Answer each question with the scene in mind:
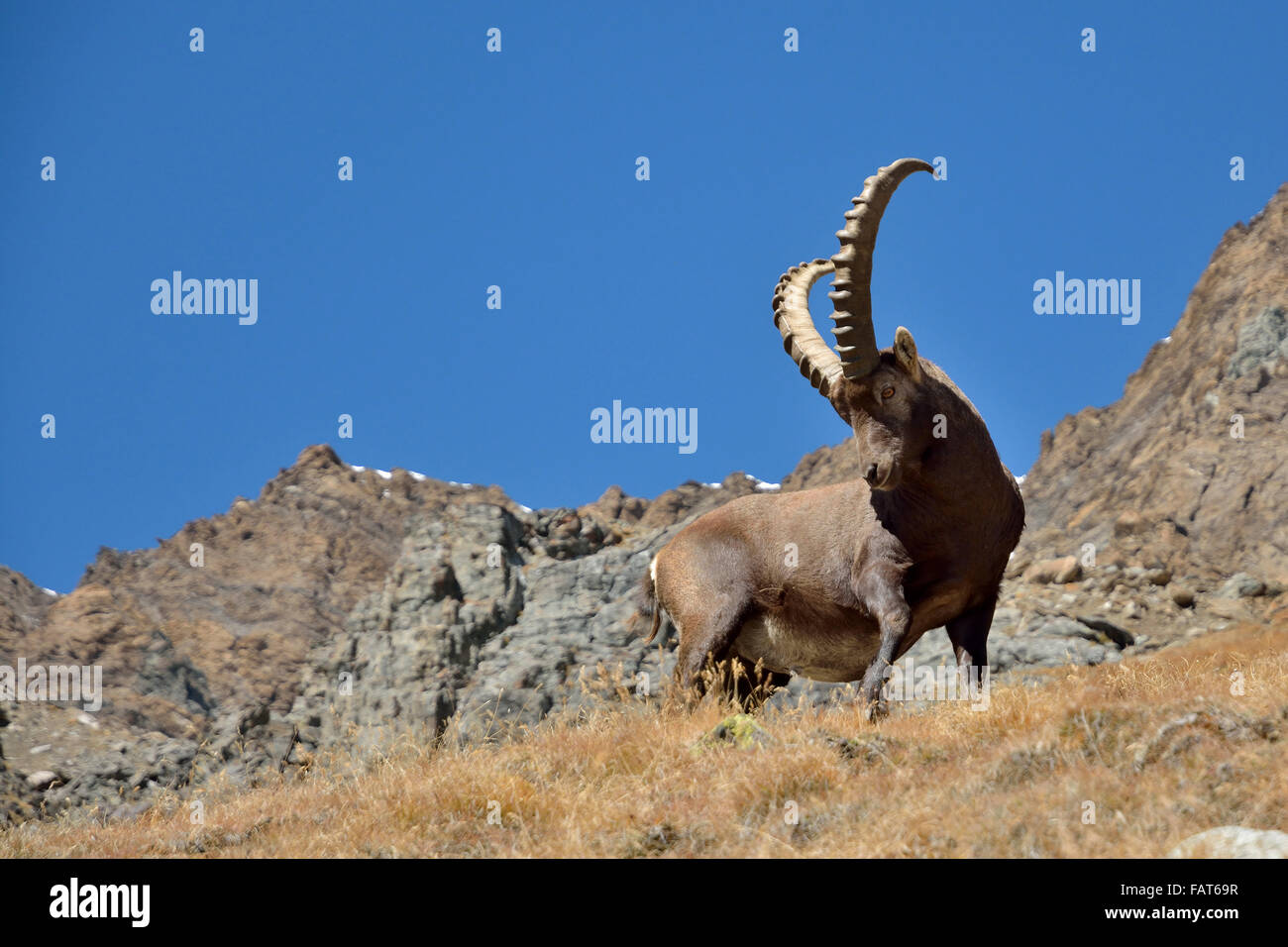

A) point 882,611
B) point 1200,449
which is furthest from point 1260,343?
point 882,611

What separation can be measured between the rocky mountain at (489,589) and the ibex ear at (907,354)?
313cm

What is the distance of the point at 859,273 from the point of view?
942 cm

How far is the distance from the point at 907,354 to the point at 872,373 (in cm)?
30

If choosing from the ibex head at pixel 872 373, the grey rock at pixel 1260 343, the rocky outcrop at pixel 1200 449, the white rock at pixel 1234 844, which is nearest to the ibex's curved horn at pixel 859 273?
the ibex head at pixel 872 373

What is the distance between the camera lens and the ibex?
30.3 ft

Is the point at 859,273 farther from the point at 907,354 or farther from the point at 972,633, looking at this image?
the point at 972,633

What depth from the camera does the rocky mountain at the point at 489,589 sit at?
29000 mm

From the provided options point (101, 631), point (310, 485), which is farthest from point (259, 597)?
point (101, 631)

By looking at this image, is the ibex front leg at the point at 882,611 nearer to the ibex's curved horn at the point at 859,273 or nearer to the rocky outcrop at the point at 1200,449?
the ibex's curved horn at the point at 859,273

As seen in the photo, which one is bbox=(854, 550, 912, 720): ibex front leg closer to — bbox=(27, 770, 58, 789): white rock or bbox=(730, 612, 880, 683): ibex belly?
bbox=(730, 612, 880, 683): ibex belly

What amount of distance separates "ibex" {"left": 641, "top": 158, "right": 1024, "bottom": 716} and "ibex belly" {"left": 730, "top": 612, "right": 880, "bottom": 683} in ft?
0.04

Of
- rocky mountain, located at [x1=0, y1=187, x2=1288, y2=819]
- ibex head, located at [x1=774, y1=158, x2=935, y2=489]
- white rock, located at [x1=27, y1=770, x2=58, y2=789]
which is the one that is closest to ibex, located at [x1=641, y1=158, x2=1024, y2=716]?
ibex head, located at [x1=774, y1=158, x2=935, y2=489]
